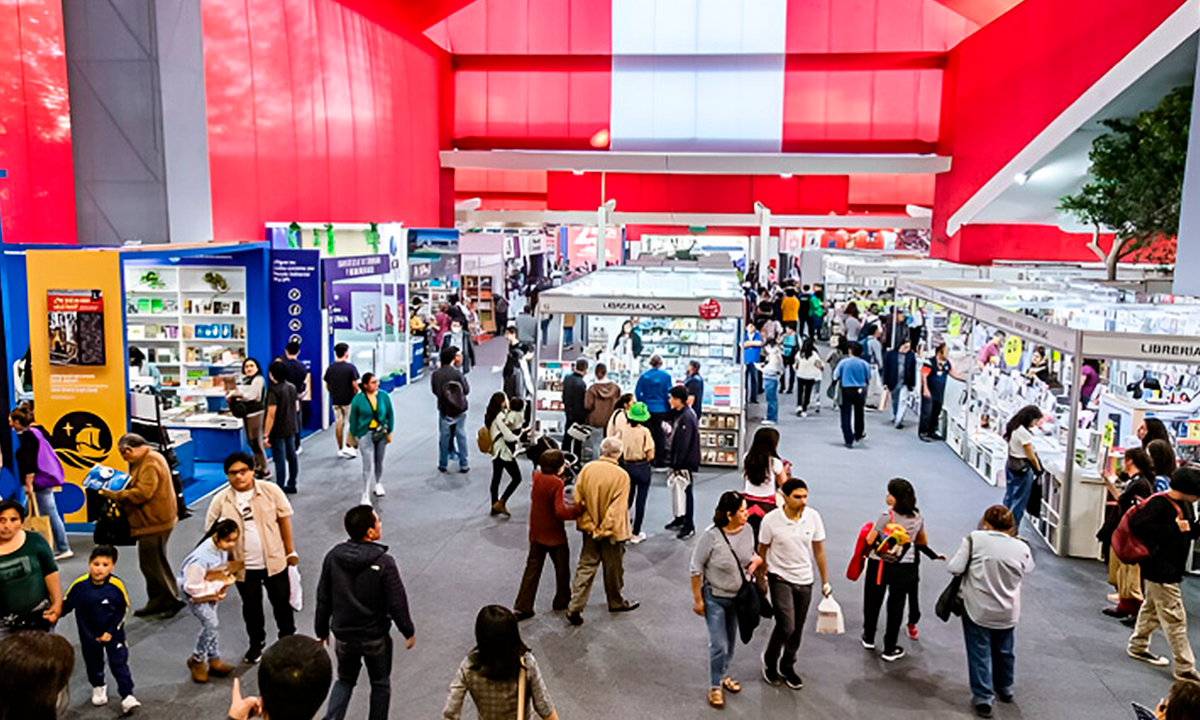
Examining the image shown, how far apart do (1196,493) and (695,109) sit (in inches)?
741

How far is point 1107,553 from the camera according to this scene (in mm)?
7742

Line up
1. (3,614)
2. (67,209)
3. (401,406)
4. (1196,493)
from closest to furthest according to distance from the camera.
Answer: (3,614)
(1196,493)
(67,209)
(401,406)

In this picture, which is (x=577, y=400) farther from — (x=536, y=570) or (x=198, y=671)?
(x=198, y=671)

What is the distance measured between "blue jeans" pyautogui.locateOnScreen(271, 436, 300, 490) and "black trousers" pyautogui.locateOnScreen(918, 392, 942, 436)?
821 centimetres

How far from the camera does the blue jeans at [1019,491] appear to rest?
8.16 m

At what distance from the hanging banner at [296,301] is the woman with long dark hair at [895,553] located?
811 centimetres

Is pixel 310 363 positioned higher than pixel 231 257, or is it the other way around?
pixel 231 257

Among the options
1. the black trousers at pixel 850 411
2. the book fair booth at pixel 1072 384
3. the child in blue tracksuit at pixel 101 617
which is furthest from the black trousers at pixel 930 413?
the child in blue tracksuit at pixel 101 617

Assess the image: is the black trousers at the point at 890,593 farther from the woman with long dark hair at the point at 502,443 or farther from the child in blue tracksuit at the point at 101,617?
the child in blue tracksuit at the point at 101,617

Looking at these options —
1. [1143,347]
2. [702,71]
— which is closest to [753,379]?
[1143,347]

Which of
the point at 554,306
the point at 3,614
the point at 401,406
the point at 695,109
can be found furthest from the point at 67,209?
the point at 695,109

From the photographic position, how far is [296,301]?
11891 mm

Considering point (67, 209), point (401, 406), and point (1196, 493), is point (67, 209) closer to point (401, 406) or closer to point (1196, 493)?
point (401, 406)

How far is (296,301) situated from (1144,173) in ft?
39.0
